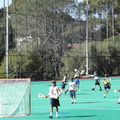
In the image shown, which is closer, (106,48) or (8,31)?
(8,31)

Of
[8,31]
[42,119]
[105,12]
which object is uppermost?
[105,12]

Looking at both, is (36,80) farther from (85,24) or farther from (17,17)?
(85,24)

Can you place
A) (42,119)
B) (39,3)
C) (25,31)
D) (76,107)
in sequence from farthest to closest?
(39,3)
(25,31)
(76,107)
(42,119)

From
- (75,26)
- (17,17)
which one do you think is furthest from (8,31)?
(75,26)

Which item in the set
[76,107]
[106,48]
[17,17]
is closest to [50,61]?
[17,17]

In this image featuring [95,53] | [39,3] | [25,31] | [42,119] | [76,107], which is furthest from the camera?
[95,53]

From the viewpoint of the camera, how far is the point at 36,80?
55344mm

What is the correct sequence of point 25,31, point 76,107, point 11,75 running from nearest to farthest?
point 76,107, point 11,75, point 25,31

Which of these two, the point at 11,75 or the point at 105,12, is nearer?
the point at 11,75

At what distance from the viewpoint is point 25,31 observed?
2152 inches

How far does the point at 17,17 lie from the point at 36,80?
8.77 m

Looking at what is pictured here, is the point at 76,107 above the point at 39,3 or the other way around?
the other way around

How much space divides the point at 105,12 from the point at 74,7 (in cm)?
753

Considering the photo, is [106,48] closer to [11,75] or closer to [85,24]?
[85,24]
